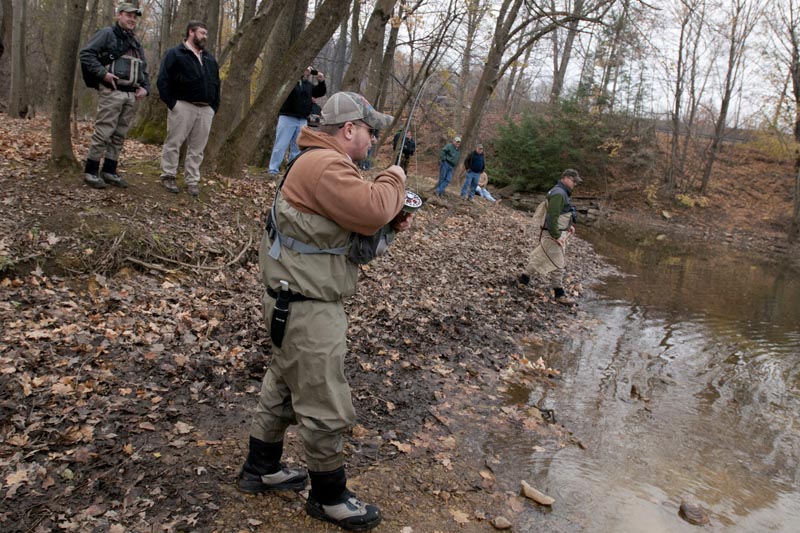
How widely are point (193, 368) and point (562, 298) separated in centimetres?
716

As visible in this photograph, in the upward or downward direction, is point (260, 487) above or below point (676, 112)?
below

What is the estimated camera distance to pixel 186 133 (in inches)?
304

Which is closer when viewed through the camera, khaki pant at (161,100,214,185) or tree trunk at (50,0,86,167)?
tree trunk at (50,0,86,167)

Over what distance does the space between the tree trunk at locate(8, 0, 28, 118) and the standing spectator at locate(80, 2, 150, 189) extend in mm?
11789

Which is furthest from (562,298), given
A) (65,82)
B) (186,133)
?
(65,82)

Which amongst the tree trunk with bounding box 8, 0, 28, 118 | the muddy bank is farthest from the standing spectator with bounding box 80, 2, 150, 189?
the tree trunk with bounding box 8, 0, 28, 118

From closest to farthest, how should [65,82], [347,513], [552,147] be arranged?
1. [347,513]
2. [65,82]
3. [552,147]

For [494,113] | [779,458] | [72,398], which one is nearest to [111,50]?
[72,398]

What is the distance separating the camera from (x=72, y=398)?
412 centimetres

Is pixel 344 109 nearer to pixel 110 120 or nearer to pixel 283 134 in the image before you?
pixel 110 120

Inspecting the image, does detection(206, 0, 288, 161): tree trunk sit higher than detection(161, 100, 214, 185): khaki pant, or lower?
higher

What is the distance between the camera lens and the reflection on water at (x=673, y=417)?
14.0ft

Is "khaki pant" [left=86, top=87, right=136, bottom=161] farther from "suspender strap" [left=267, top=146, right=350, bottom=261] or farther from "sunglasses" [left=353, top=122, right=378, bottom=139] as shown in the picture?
"sunglasses" [left=353, top=122, right=378, bottom=139]

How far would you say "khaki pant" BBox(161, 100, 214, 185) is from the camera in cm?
757
